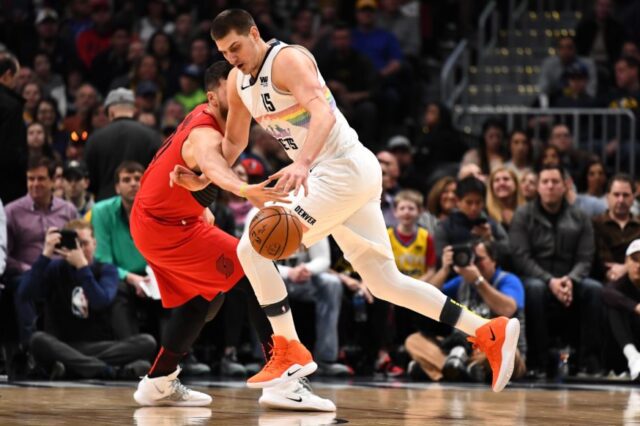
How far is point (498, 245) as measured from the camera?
10531 millimetres

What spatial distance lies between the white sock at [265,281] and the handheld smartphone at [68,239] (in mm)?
2876

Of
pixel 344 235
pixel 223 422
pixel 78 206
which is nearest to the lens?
pixel 223 422

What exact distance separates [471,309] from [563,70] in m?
5.94

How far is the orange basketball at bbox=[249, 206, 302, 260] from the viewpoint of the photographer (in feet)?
20.5

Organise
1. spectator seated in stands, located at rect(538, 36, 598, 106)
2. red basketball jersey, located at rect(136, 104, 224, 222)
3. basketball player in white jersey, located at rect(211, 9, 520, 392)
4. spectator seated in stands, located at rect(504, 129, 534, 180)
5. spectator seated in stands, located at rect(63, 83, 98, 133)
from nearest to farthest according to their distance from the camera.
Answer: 1. basketball player in white jersey, located at rect(211, 9, 520, 392)
2. red basketball jersey, located at rect(136, 104, 224, 222)
3. spectator seated in stands, located at rect(504, 129, 534, 180)
4. spectator seated in stands, located at rect(63, 83, 98, 133)
5. spectator seated in stands, located at rect(538, 36, 598, 106)

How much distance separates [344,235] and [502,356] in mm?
1025

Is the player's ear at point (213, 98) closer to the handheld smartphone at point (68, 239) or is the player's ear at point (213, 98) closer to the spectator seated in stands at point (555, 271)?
the handheld smartphone at point (68, 239)

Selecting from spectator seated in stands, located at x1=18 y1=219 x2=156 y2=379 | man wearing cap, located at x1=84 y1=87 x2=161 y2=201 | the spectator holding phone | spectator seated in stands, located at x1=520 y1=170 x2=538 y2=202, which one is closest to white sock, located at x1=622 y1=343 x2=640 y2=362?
spectator seated in stands, located at x1=520 y1=170 x2=538 y2=202

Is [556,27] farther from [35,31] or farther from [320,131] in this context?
[320,131]

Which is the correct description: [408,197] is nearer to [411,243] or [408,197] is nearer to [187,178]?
[411,243]

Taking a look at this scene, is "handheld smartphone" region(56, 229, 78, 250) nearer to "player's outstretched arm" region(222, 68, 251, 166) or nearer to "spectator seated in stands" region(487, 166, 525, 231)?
"player's outstretched arm" region(222, 68, 251, 166)

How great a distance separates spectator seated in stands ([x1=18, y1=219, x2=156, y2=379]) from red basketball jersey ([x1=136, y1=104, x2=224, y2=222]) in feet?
7.63

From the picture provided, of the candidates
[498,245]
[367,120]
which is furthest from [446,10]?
[498,245]

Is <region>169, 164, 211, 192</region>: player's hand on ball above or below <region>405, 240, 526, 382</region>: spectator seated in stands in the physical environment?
above
